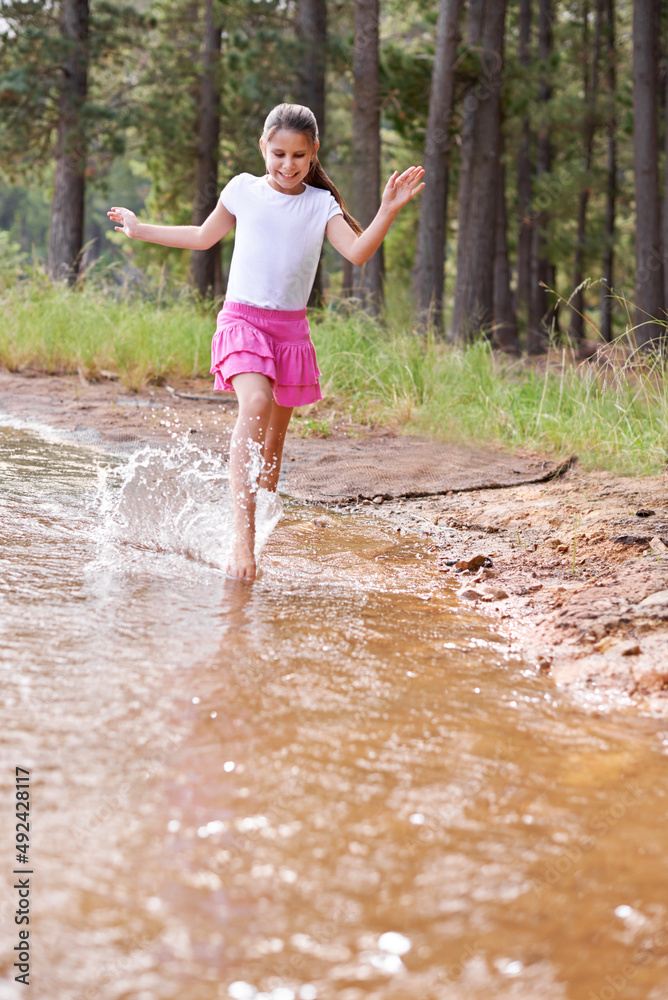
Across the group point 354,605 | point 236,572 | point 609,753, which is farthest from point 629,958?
point 236,572

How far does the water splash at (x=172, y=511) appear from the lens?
131 inches

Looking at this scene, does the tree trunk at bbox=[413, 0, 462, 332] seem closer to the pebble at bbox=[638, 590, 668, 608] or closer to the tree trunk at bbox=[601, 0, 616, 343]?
the tree trunk at bbox=[601, 0, 616, 343]

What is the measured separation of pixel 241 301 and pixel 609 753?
2.19m

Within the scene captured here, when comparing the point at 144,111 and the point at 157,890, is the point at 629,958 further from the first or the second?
the point at 144,111

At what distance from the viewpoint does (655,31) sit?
1248 cm

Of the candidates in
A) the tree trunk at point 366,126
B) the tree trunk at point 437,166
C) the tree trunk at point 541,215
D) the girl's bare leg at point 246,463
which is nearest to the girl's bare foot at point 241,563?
the girl's bare leg at point 246,463

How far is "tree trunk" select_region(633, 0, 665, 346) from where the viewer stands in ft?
40.7

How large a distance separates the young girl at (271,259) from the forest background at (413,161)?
2181mm

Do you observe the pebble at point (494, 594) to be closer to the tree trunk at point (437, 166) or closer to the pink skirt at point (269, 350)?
the pink skirt at point (269, 350)

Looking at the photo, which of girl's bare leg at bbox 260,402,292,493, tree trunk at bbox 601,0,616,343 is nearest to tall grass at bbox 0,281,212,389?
girl's bare leg at bbox 260,402,292,493

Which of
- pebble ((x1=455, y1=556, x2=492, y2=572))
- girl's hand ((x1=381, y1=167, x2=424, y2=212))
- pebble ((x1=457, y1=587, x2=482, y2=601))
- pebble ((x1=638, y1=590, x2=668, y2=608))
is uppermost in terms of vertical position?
girl's hand ((x1=381, y1=167, x2=424, y2=212))

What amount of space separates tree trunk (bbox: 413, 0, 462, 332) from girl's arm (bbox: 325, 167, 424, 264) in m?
8.75

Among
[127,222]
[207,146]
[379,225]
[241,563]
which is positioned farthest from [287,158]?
[207,146]

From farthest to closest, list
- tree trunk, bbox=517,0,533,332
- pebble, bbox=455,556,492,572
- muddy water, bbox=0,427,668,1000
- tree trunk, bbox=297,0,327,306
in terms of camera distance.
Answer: tree trunk, bbox=517,0,533,332 → tree trunk, bbox=297,0,327,306 → pebble, bbox=455,556,492,572 → muddy water, bbox=0,427,668,1000
